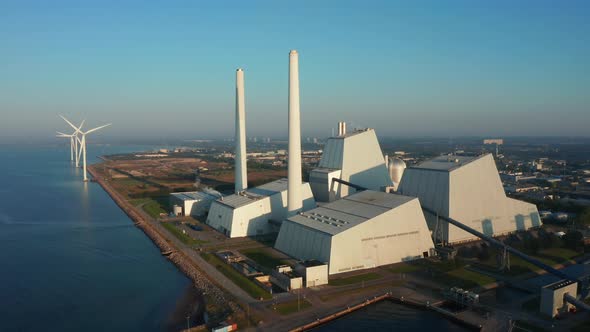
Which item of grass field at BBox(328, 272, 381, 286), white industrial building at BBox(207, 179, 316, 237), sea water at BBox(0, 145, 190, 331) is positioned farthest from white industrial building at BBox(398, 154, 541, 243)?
sea water at BBox(0, 145, 190, 331)

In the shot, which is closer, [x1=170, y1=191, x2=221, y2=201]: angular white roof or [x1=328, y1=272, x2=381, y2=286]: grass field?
[x1=328, y1=272, x2=381, y2=286]: grass field

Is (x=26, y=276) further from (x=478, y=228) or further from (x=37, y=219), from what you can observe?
(x=478, y=228)

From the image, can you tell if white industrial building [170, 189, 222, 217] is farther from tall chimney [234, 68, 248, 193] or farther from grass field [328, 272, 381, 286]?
grass field [328, 272, 381, 286]

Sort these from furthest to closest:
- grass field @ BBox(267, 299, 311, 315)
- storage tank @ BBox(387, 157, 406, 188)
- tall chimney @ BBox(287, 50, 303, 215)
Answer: storage tank @ BBox(387, 157, 406, 188)
tall chimney @ BBox(287, 50, 303, 215)
grass field @ BBox(267, 299, 311, 315)

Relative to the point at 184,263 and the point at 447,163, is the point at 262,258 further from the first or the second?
the point at 447,163

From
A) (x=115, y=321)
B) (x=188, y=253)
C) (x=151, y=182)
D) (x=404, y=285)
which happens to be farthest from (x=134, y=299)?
(x=151, y=182)

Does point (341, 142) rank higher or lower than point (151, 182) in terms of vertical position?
higher

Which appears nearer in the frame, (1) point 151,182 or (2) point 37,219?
(2) point 37,219
